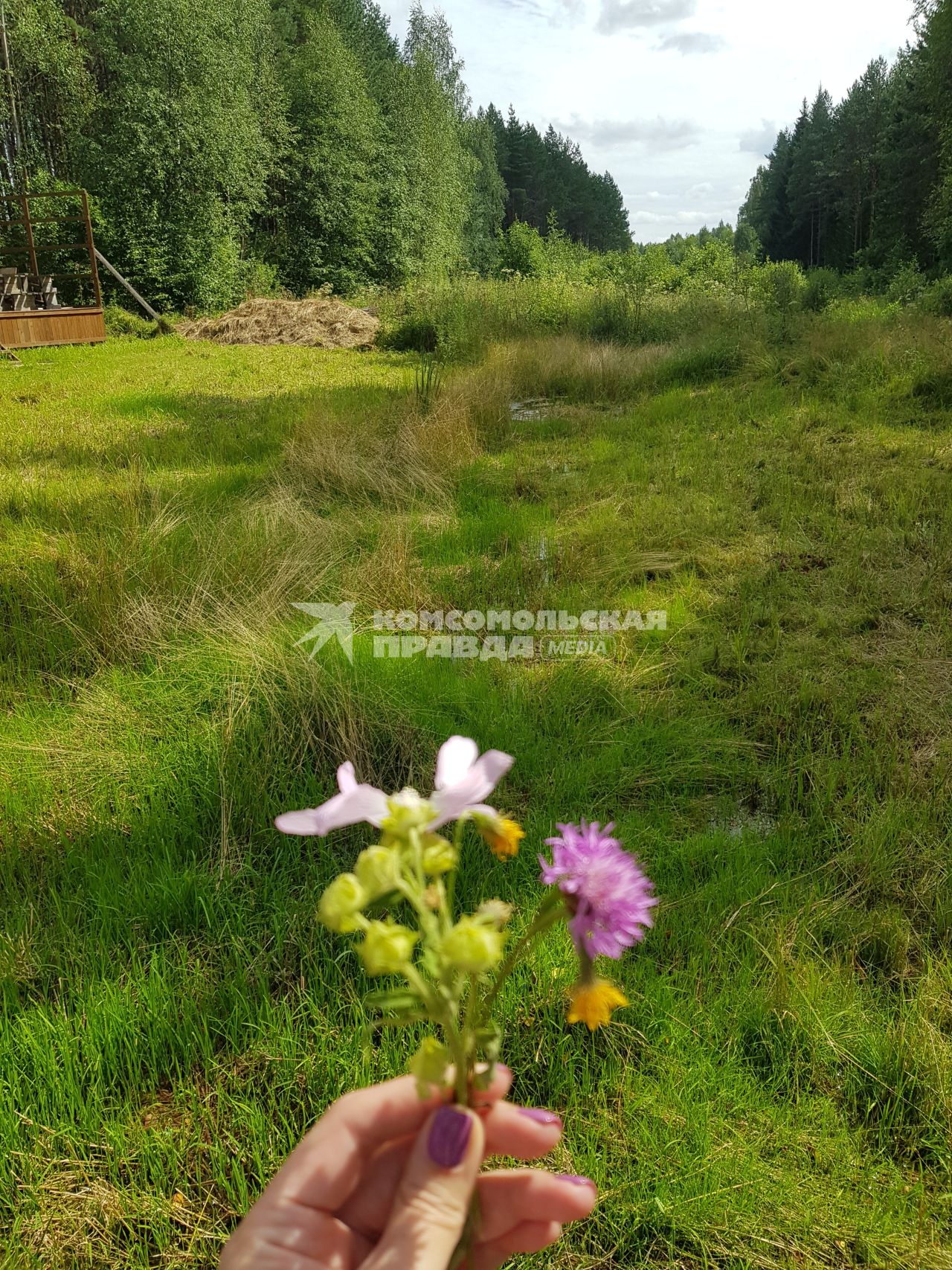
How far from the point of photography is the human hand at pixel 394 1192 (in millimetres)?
563

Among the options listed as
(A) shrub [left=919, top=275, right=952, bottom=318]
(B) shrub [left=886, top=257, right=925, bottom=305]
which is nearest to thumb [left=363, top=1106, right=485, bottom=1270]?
(A) shrub [left=919, top=275, right=952, bottom=318]

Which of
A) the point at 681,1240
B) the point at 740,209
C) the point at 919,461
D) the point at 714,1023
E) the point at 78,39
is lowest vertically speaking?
the point at 681,1240

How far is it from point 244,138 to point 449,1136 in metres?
25.4

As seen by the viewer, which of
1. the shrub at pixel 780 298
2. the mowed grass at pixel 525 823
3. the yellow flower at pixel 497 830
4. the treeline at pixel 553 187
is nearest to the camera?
the yellow flower at pixel 497 830

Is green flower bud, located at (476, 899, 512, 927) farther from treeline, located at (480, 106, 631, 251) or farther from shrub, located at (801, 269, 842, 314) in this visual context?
treeline, located at (480, 106, 631, 251)

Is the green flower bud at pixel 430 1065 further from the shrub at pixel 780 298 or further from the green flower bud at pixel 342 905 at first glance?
the shrub at pixel 780 298

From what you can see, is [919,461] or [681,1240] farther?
[919,461]

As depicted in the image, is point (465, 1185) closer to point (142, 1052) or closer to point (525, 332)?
point (142, 1052)

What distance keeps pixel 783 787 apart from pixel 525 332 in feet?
30.1

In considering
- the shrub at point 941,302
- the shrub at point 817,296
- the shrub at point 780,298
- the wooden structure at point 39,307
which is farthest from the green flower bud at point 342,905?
the wooden structure at point 39,307

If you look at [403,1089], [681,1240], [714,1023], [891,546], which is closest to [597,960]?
[714,1023]

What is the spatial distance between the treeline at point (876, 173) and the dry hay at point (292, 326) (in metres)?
14.2

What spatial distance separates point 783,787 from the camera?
2410mm

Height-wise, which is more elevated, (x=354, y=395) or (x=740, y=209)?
(x=740, y=209)
